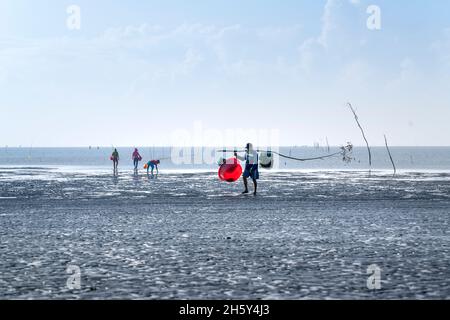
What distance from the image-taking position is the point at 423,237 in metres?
11.4

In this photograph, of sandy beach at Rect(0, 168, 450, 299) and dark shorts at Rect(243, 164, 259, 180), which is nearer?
sandy beach at Rect(0, 168, 450, 299)

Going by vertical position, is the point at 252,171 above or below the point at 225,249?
above

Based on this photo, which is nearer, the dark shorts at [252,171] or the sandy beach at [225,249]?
the sandy beach at [225,249]

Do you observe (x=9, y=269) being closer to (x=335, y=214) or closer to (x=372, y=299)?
(x=372, y=299)

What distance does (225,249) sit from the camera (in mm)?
10047

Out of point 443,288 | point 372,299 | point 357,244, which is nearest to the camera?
point 372,299

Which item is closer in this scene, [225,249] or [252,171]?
Result: [225,249]

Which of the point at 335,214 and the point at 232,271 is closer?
the point at 232,271

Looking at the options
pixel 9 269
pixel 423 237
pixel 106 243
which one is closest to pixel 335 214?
pixel 423 237

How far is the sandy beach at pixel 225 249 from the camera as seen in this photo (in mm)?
7082

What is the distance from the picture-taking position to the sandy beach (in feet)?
23.2

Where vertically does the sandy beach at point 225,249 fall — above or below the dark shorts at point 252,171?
below

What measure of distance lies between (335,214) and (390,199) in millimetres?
5676

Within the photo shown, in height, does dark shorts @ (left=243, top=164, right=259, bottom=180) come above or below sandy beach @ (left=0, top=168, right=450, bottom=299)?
above
